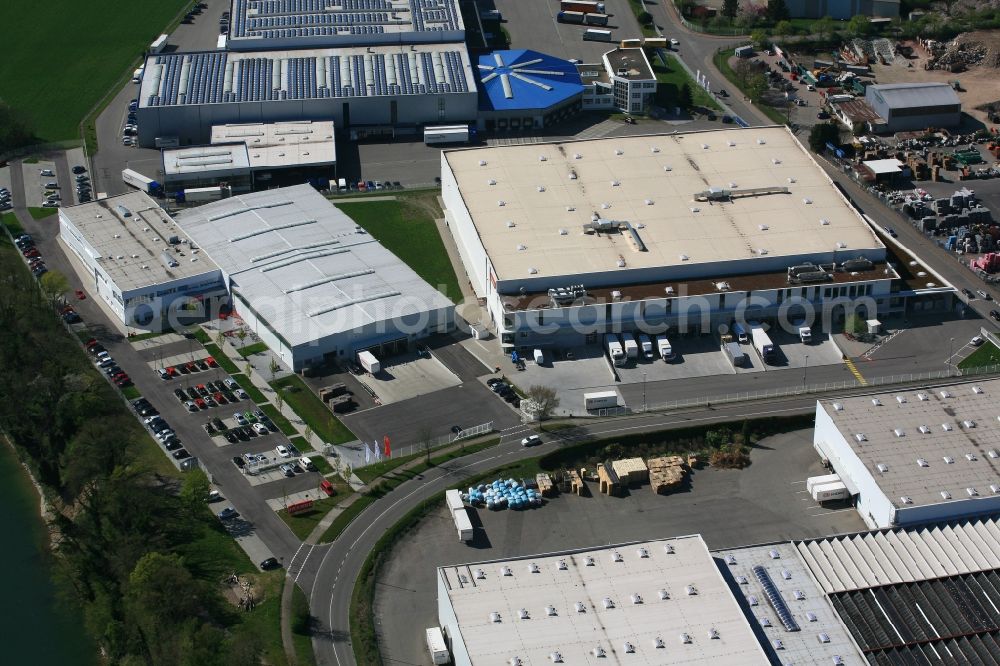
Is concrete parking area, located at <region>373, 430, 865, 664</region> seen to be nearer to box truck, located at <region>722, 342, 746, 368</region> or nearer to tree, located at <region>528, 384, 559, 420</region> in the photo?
tree, located at <region>528, 384, 559, 420</region>

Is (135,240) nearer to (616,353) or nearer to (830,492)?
(616,353)

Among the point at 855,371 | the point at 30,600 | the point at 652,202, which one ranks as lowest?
the point at 30,600

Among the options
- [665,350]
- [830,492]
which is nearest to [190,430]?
[665,350]

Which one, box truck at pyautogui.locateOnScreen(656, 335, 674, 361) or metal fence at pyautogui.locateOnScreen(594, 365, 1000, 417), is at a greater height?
box truck at pyautogui.locateOnScreen(656, 335, 674, 361)

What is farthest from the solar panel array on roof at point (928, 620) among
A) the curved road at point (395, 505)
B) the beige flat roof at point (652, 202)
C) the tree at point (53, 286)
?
the tree at point (53, 286)

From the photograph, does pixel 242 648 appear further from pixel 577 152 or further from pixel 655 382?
pixel 577 152

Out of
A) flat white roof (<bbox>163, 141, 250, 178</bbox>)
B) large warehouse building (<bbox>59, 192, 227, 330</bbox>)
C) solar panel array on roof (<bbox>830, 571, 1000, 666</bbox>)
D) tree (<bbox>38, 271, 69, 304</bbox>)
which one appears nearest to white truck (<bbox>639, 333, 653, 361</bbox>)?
solar panel array on roof (<bbox>830, 571, 1000, 666</bbox>)
